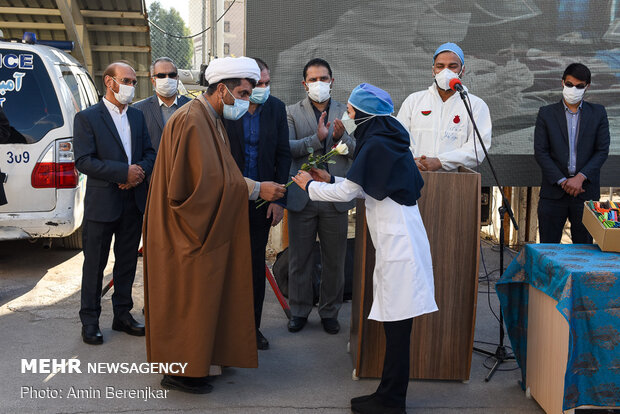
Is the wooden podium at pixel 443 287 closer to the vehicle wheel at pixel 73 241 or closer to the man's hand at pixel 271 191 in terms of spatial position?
the man's hand at pixel 271 191

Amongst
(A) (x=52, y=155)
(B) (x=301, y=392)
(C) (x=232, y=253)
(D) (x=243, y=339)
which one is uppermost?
(A) (x=52, y=155)

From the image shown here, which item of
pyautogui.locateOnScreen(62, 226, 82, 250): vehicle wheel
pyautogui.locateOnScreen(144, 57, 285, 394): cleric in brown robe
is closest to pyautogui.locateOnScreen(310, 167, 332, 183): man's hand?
pyautogui.locateOnScreen(144, 57, 285, 394): cleric in brown robe

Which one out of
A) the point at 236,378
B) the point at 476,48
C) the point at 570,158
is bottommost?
the point at 236,378

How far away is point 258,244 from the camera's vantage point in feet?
16.5

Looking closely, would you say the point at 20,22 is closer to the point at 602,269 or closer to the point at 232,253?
the point at 232,253

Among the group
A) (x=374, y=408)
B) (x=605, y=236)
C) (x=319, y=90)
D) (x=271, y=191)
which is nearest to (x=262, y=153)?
(x=271, y=191)

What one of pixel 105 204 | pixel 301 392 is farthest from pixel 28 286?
pixel 301 392

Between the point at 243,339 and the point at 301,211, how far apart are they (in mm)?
1462

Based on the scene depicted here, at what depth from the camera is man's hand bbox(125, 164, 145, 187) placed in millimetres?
4934

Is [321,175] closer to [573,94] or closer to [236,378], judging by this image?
[236,378]

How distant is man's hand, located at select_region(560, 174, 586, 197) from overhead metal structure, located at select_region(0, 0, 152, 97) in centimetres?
808

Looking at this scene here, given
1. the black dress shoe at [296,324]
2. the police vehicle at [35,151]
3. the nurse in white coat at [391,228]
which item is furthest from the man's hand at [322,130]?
the police vehicle at [35,151]

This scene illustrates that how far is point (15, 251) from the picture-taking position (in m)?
7.90

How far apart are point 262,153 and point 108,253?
135 centimetres
